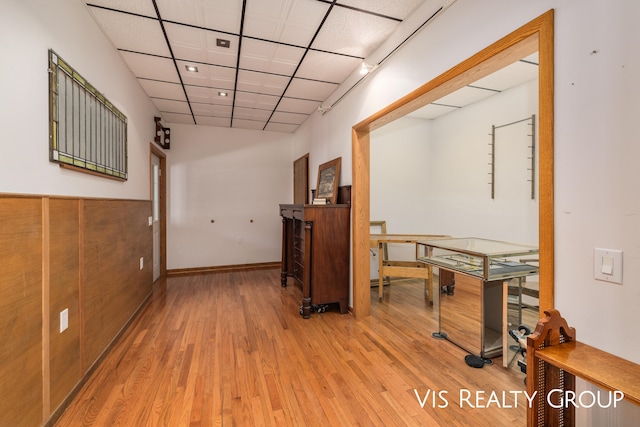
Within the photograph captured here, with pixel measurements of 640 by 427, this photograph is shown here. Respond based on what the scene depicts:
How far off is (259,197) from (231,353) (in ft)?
11.4

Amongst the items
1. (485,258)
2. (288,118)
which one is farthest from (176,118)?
(485,258)

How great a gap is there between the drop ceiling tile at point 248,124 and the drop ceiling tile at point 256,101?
0.72 metres

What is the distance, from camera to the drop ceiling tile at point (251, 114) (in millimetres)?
4309

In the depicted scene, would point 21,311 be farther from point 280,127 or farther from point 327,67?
point 280,127

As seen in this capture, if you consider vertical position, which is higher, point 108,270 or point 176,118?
point 176,118

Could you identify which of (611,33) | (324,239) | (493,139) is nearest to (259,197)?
(324,239)

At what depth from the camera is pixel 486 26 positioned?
1.57m

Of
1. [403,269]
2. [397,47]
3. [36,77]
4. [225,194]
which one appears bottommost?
[403,269]

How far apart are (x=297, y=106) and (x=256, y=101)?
1.93 ft

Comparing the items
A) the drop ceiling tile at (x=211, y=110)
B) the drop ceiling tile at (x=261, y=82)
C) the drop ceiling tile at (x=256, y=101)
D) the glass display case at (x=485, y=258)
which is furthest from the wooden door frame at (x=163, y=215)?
the glass display case at (x=485, y=258)

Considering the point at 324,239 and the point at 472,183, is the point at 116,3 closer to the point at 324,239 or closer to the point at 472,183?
the point at 324,239

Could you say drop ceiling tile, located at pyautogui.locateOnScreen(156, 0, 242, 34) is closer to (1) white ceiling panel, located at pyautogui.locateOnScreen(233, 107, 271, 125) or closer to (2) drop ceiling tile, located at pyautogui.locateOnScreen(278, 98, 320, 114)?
(2) drop ceiling tile, located at pyautogui.locateOnScreen(278, 98, 320, 114)

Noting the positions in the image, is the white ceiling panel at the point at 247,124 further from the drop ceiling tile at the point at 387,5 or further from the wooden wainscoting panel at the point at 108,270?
the drop ceiling tile at the point at 387,5

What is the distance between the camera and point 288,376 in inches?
78.2
